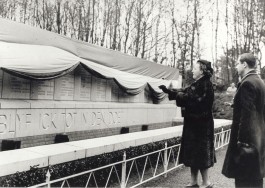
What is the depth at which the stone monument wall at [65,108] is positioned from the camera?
6.33m

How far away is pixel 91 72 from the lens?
822cm

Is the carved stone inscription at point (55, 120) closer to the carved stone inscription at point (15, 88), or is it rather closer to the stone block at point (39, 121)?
the stone block at point (39, 121)

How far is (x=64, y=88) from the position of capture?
7.86m

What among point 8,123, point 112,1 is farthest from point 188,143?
point 112,1

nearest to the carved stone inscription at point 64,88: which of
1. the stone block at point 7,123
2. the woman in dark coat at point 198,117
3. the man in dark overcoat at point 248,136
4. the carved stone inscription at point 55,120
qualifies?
the carved stone inscription at point 55,120

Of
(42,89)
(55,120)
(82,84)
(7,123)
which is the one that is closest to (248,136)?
(7,123)

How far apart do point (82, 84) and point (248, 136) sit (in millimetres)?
5989

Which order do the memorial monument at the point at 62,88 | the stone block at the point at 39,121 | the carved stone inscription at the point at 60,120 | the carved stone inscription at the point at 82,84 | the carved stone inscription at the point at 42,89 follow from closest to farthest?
the memorial monument at the point at 62,88 < the carved stone inscription at the point at 60,120 < the stone block at the point at 39,121 < the carved stone inscription at the point at 42,89 < the carved stone inscription at the point at 82,84

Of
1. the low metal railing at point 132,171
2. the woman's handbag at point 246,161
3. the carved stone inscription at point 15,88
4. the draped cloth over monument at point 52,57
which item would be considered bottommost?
the low metal railing at point 132,171

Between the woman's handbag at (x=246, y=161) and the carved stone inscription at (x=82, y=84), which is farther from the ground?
the carved stone inscription at (x=82, y=84)

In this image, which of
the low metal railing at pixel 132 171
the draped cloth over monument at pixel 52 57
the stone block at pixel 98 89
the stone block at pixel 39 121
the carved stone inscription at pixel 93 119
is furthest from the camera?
the stone block at pixel 98 89

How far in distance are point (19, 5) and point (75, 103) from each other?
17922 mm

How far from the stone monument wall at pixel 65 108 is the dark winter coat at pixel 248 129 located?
→ 4423 mm

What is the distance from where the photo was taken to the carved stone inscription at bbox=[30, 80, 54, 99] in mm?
6863
